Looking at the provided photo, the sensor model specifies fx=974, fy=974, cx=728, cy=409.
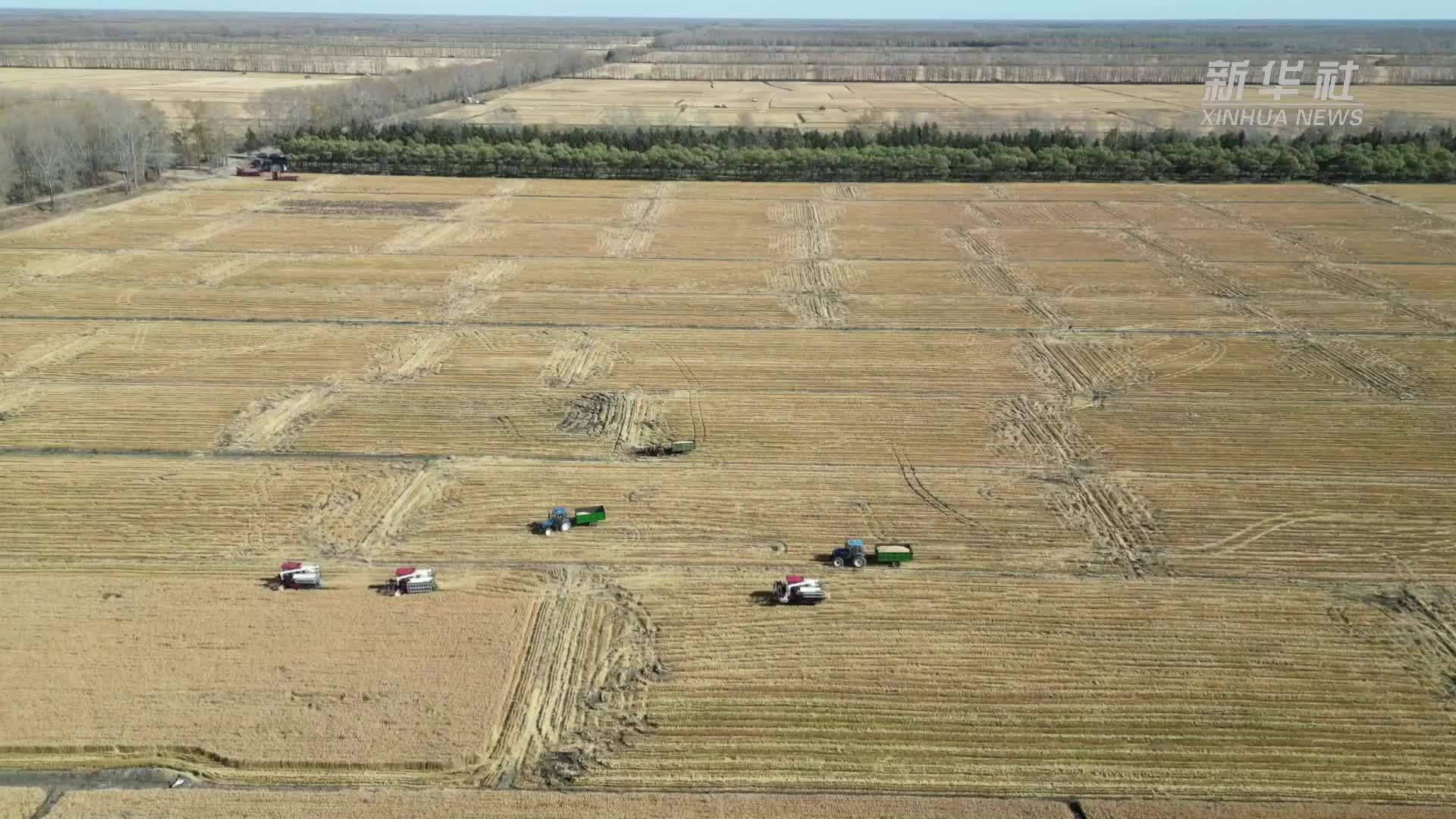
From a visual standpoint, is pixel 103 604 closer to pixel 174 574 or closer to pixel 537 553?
pixel 174 574

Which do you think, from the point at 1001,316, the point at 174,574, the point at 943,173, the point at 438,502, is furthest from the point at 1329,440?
the point at 943,173

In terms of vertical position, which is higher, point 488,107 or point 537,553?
point 488,107

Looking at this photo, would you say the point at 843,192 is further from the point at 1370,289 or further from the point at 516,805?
the point at 516,805

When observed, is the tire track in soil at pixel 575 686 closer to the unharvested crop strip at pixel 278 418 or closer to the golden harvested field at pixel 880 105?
the unharvested crop strip at pixel 278 418

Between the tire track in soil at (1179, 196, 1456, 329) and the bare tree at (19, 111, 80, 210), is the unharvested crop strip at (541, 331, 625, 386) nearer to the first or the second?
the tire track in soil at (1179, 196, 1456, 329)

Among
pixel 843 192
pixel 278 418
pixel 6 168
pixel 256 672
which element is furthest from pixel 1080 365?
pixel 6 168

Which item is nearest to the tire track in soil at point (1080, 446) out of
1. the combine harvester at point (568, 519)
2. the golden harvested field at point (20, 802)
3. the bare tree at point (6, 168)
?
the combine harvester at point (568, 519)
